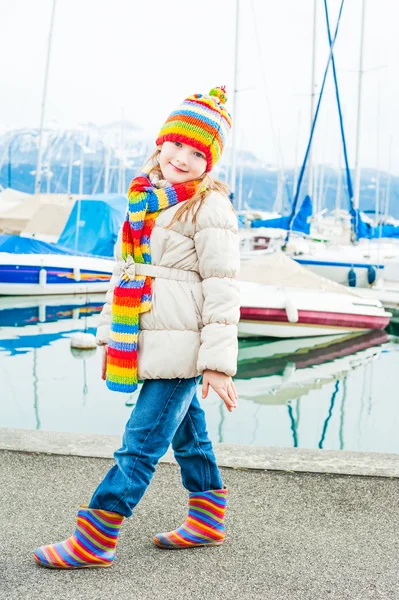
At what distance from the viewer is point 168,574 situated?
2670 mm

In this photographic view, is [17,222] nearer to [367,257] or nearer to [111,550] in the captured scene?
[367,257]

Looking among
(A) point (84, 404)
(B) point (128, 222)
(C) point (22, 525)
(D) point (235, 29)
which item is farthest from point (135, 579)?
(D) point (235, 29)

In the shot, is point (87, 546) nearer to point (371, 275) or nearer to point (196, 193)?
point (196, 193)

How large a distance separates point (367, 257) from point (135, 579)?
17610 mm

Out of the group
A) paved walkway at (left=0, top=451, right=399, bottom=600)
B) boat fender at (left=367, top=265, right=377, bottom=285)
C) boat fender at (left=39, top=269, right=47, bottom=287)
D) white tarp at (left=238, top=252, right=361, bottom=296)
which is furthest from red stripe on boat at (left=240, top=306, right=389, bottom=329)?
paved walkway at (left=0, top=451, right=399, bottom=600)

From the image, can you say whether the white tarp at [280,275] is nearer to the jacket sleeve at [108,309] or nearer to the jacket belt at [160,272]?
the jacket sleeve at [108,309]

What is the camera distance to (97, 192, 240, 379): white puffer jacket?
267cm

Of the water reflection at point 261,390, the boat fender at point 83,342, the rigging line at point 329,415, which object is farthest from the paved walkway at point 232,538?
the boat fender at point 83,342

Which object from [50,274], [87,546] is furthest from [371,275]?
[87,546]

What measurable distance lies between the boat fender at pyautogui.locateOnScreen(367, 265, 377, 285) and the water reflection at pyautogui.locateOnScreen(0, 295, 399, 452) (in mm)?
3788

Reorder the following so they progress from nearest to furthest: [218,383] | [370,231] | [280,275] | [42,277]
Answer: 1. [218,383]
2. [280,275]
3. [42,277]
4. [370,231]

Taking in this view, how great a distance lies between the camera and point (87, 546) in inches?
107

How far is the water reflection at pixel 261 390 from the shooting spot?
791 centimetres

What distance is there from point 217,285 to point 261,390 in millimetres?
7830
